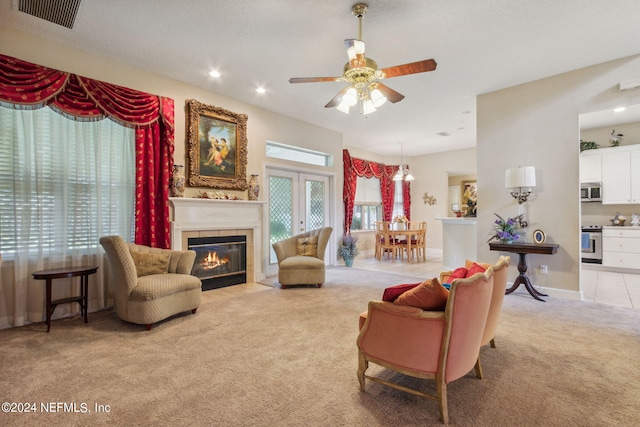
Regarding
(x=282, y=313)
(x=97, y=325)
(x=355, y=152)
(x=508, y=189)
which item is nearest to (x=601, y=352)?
(x=508, y=189)

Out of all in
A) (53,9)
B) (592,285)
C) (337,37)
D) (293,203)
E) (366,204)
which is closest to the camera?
(53,9)

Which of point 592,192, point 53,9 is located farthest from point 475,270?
point 592,192

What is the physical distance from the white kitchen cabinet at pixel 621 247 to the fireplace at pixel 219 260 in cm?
689

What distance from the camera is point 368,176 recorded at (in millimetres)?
8961

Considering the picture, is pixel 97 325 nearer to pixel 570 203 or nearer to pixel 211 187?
pixel 211 187

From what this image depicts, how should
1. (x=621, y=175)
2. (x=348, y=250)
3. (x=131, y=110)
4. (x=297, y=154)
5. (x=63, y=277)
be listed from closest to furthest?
(x=63, y=277), (x=131, y=110), (x=621, y=175), (x=297, y=154), (x=348, y=250)

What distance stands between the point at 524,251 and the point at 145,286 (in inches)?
183

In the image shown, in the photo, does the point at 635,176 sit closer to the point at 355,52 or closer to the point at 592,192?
the point at 592,192

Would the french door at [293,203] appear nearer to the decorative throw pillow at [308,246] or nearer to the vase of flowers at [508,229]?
the decorative throw pillow at [308,246]

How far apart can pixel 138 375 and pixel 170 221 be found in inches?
98.7

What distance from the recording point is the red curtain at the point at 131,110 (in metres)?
3.19

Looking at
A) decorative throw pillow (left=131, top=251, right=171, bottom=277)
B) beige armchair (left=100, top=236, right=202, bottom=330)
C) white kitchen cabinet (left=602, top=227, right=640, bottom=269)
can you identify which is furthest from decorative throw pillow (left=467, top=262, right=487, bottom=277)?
white kitchen cabinet (left=602, top=227, right=640, bottom=269)

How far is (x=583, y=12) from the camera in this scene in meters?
2.95

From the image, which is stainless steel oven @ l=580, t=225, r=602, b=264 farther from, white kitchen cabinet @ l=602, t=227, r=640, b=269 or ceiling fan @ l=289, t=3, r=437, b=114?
ceiling fan @ l=289, t=3, r=437, b=114
